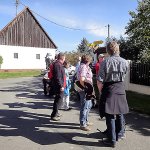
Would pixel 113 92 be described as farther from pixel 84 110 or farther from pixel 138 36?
pixel 138 36

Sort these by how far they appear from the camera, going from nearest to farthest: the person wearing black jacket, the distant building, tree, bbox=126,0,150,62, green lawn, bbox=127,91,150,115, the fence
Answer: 1. the person wearing black jacket
2. green lawn, bbox=127,91,150,115
3. the fence
4. tree, bbox=126,0,150,62
5. the distant building

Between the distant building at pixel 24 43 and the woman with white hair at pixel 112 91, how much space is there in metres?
37.4

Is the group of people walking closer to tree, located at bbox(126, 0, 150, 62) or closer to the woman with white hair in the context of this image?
the woman with white hair

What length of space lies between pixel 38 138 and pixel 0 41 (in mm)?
38034

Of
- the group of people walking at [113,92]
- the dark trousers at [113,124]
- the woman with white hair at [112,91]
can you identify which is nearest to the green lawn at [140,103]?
→ the dark trousers at [113,124]

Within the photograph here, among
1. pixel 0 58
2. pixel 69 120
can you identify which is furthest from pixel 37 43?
pixel 69 120

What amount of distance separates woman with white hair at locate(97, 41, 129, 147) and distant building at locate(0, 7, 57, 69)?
1474 inches

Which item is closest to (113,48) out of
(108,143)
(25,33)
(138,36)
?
(108,143)

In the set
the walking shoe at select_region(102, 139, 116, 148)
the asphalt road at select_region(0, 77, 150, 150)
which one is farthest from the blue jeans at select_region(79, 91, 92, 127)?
the walking shoe at select_region(102, 139, 116, 148)

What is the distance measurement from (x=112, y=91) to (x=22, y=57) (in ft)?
132

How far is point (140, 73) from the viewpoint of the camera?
16344mm

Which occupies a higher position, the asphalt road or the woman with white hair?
the woman with white hair

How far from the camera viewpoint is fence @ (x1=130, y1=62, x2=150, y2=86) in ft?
51.9

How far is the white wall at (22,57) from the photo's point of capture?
4408 cm
